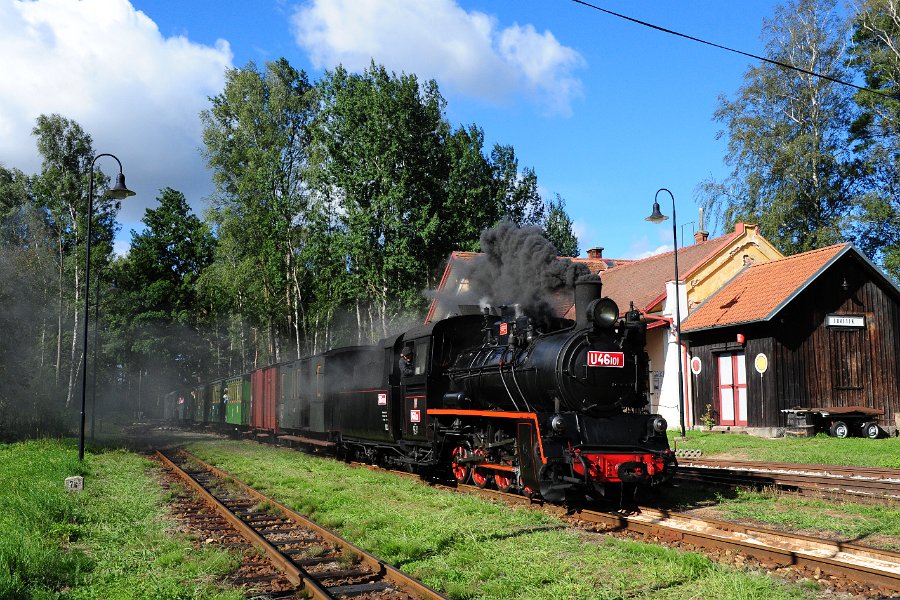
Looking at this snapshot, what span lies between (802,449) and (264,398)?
1754 cm

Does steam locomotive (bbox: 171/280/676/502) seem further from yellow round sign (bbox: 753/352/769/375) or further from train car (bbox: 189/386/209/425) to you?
train car (bbox: 189/386/209/425)

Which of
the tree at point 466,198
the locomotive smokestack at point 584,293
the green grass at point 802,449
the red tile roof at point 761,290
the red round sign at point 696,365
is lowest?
the green grass at point 802,449

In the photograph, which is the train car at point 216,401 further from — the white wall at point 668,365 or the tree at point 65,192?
the white wall at point 668,365

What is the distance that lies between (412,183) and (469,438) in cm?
2042

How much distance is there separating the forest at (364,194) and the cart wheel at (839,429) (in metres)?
11.8

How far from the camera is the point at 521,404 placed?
436 inches

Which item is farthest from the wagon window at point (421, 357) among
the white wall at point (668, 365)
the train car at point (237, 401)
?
the train car at point (237, 401)

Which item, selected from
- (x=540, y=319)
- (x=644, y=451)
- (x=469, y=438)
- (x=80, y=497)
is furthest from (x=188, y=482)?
(x=644, y=451)

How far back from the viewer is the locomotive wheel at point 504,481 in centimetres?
1128

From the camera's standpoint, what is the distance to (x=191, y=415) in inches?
1905

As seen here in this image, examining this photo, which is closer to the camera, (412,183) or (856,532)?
(856,532)

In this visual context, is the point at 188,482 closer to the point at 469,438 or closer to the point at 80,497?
the point at 80,497

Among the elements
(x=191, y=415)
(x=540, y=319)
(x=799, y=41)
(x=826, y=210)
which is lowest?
(x=191, y=415)

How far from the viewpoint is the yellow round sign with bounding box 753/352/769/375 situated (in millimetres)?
22755
